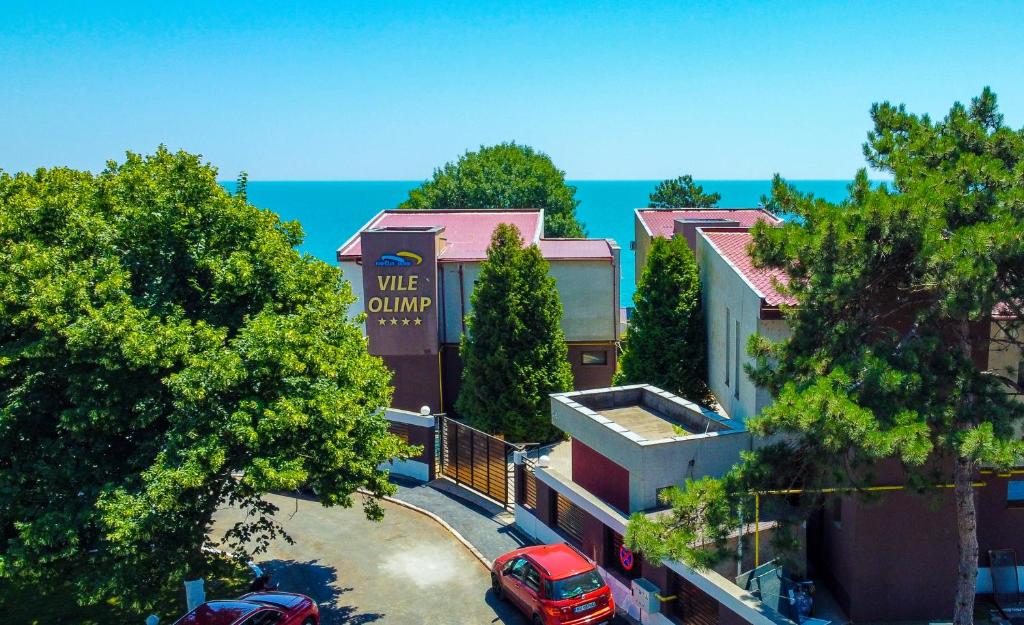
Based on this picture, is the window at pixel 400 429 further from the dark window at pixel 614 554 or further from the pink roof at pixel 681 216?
the pink roof at pixel 681 216

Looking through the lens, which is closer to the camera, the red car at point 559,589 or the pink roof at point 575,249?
the red car at point 559,589

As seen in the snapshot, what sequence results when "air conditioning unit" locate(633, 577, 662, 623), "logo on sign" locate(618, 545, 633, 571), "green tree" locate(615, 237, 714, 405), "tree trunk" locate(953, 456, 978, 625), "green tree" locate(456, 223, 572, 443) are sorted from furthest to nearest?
1. "green tree" locate(456, 223, 572, 443)
2. "green tree" locate(615, 237, 714, 405)
3. "logo on sign" locate(618, 545, 633, 571)
4. "air conditioning unit" locate(633, 577, 662, 623)
5. "tree trunk" locate(953, 456, 978, 625)

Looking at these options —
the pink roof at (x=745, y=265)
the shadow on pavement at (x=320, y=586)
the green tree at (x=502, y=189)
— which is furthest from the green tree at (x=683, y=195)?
the shadow on pavement at (x=320, y=586)

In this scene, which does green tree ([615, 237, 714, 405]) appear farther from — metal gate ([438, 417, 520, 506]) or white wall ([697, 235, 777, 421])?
metal gate ([438, 417, 520, 506])

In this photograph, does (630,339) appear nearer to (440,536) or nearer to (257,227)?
(440,536)

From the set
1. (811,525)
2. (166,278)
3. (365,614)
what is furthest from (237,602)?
(811,525)

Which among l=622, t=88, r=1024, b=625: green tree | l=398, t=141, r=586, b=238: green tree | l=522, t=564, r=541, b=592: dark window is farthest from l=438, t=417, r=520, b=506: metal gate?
l=398, t=141, r=586, b=238: green tree

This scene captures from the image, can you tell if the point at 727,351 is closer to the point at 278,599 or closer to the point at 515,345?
the point at 515,345
